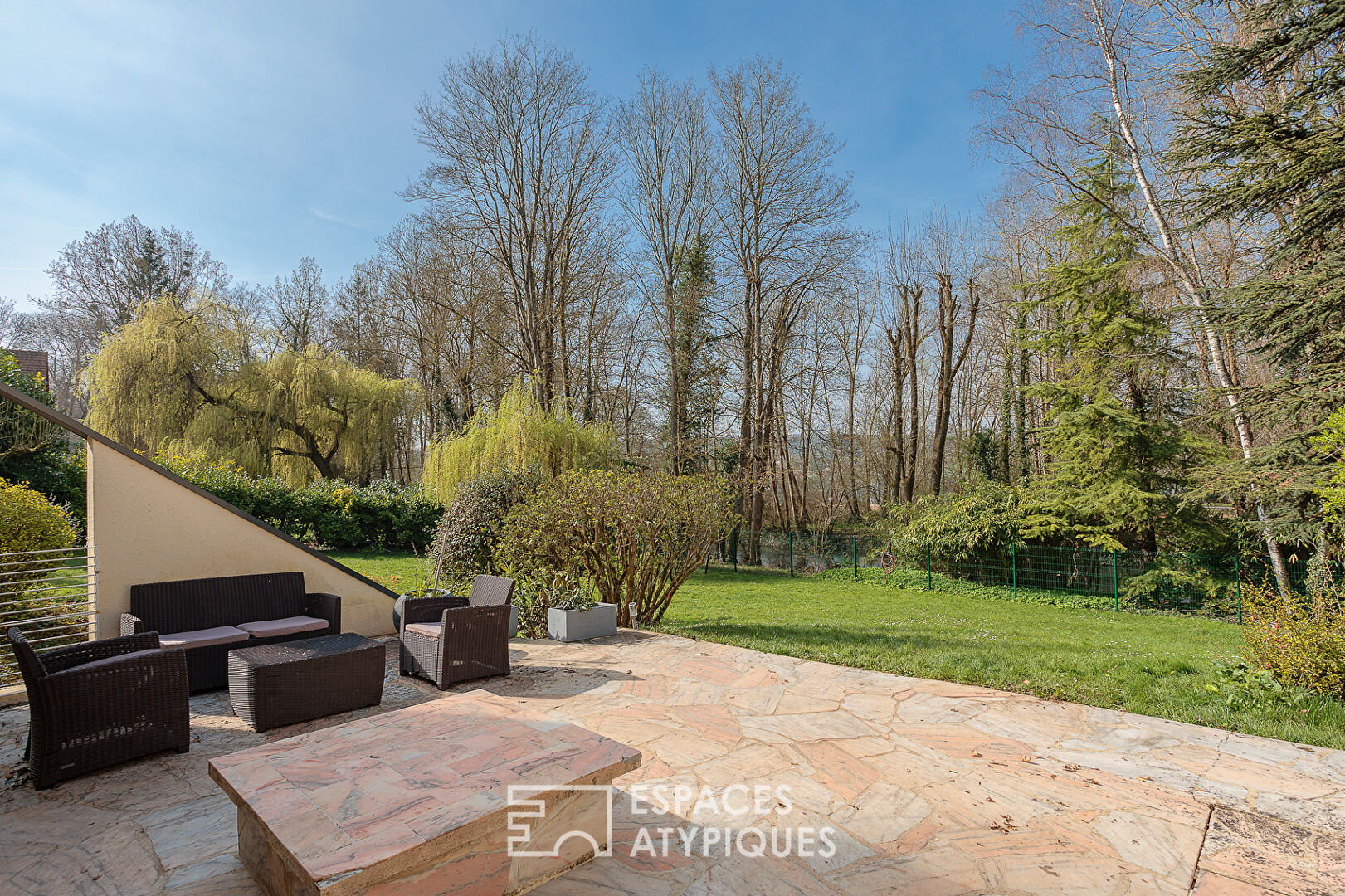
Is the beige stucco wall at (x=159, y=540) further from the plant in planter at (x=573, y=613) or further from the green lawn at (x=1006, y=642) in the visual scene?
the green lawn at (x=1006, y=642)

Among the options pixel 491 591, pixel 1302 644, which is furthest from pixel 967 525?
pixel 491 591

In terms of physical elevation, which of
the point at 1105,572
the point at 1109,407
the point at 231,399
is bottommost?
the point at 1105,572

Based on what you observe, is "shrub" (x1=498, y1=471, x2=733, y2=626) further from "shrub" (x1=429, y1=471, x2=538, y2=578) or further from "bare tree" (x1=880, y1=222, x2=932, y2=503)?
"bare tree" (x1=880, y1=222, x2=932, y2=503)

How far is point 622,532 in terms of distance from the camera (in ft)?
24.5

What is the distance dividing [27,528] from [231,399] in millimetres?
15297

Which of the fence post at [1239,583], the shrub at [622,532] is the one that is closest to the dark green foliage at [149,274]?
the shrub at [622,532]

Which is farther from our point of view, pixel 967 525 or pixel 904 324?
pixel 904 324

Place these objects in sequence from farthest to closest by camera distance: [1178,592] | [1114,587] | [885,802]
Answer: [1114,587] → [1178,592] → [885,802]

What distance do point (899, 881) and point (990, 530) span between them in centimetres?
1313

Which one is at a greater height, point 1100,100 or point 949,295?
point 1100,100

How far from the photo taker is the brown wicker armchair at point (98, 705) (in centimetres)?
336

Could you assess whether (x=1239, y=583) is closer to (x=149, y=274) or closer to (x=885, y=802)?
(x=885, y=802)

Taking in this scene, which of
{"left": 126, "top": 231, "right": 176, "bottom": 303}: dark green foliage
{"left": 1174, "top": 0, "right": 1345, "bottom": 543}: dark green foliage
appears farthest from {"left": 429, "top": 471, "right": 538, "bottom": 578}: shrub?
{"left": 126, "top": 231, "right": 176, "bottom": 303}: dark green foliage

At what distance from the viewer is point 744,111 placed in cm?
1916
